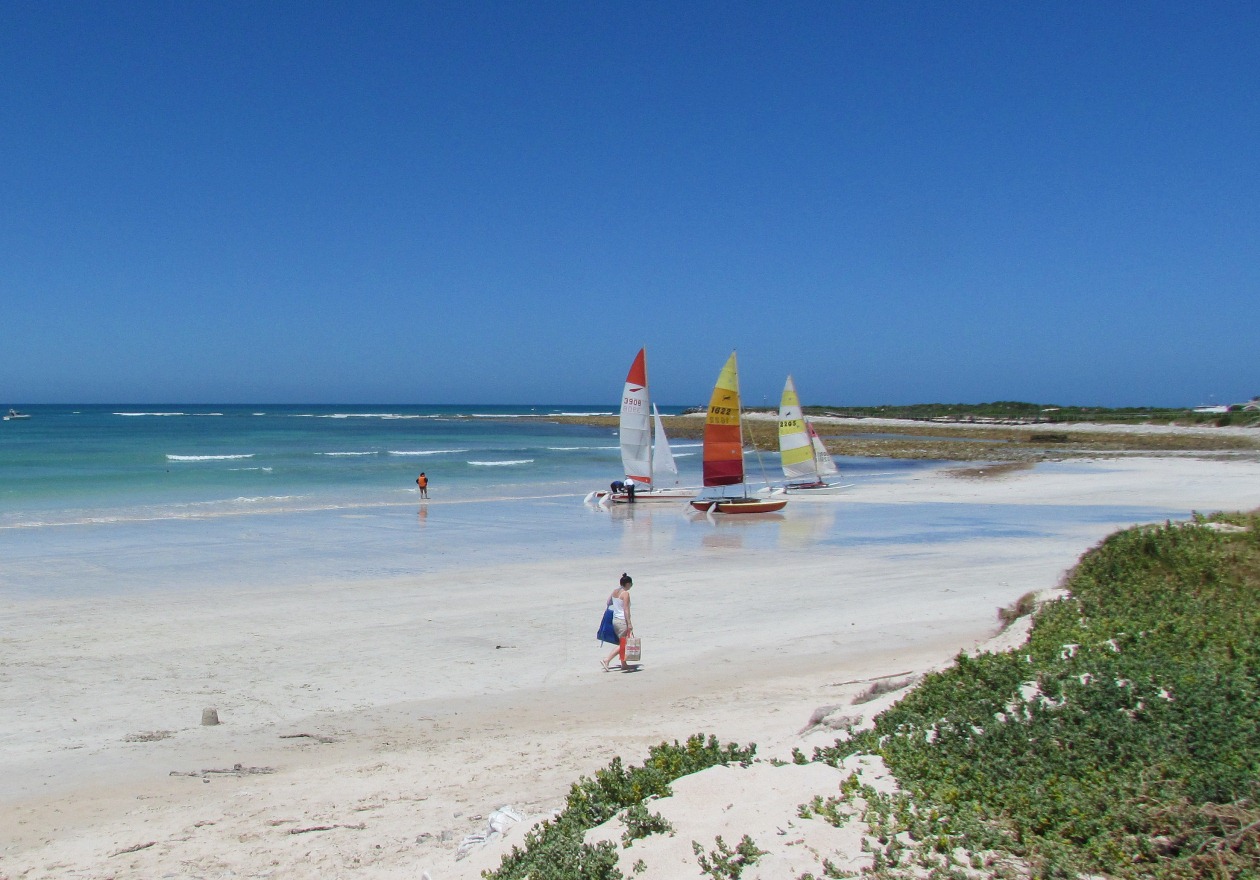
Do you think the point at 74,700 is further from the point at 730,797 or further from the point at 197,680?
the point at 730,797

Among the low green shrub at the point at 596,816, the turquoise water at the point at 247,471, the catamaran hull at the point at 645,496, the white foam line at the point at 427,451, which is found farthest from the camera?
the white foam line at the point at 427,451

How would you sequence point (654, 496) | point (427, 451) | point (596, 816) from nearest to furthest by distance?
point (596, 816), point (654, 496), point (427, 451)

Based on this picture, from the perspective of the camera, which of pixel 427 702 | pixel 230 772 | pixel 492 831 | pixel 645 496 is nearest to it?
pixel 492 831

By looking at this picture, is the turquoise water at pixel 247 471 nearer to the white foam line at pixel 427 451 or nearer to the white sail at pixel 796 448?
the white foam line at pixel 427 451

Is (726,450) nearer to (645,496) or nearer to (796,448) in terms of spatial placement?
(645,496)

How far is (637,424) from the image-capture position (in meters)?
34.1

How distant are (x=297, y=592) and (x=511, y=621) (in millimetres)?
5012

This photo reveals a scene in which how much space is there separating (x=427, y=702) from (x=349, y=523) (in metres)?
18.0

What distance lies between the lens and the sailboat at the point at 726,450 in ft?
98.9

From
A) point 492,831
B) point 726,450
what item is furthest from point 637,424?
point 492,831

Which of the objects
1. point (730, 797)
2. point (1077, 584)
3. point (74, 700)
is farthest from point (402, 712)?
point (1077, 584)

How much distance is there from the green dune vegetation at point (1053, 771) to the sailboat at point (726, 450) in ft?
72.0

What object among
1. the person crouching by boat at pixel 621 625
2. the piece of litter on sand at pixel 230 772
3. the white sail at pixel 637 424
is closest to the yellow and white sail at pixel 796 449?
the white sail at pixel 637 424

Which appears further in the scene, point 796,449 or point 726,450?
point 796,449
